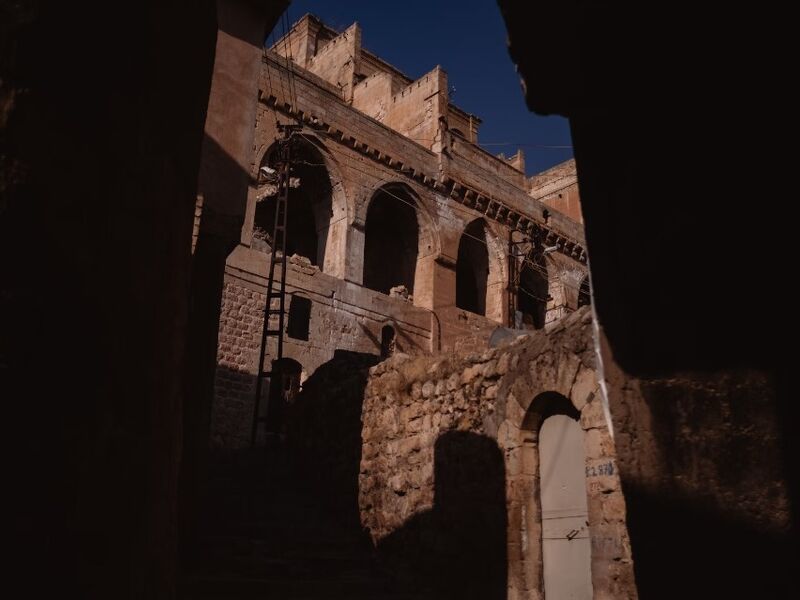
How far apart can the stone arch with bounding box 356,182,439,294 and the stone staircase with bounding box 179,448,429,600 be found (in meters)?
11.2

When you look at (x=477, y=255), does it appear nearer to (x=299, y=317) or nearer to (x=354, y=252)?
(x=354, y=252)

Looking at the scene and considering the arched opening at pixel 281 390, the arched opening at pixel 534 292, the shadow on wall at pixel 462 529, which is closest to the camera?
the shadow on wall at pixel 462 529

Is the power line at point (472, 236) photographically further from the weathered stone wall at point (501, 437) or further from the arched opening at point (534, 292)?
the weathered stone wall at point (501, 437)

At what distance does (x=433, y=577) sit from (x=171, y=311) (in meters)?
6.31

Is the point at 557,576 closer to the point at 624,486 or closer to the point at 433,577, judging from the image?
the point at 433,577

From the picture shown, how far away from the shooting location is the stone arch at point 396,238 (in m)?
21.1

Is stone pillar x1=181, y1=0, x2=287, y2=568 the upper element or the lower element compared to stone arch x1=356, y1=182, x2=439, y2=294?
lower

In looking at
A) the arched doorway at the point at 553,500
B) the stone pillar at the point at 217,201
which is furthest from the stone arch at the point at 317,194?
the arched doorway at the point at 553,500

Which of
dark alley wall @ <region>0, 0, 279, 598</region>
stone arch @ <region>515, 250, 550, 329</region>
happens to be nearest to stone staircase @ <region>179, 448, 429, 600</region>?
dark alley wall @ <region>0, 0, 279, 598</region>

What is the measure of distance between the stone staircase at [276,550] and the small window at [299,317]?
5.88 metres

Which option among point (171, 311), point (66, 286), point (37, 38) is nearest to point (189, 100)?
point (171, 311)

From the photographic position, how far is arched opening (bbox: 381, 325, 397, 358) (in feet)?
60.7

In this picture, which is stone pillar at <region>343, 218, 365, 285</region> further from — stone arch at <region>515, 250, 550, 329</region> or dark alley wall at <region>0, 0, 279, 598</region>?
dark alley wall at <region>0, 0, 279, 598</region>

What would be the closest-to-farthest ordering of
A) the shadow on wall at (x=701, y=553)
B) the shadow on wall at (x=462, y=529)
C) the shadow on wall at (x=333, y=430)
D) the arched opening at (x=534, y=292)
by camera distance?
the shadow on wall at (x=701, y=553) < the shadow on wall at (x=462, y=529) < the shadow on wall at (x=333, y=430) < the arched opening at (x=534, y=292)
